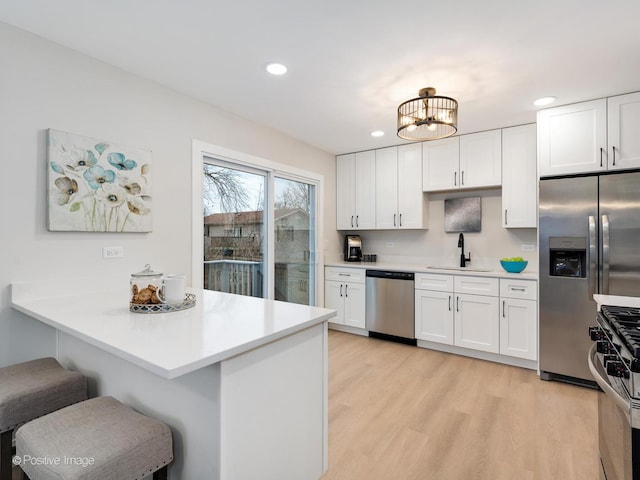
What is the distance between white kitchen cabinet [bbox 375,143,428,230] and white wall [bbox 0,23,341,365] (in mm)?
2275

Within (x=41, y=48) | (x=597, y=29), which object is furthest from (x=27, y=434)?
(x=597, y=29)

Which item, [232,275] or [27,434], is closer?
[27,434]

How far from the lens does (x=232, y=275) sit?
10.7 ft

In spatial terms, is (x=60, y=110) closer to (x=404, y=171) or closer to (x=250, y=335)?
(x=250, y=335)

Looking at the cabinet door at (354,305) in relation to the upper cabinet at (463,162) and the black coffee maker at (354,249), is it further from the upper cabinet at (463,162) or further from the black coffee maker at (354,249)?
the upper cabinet at (463,162)

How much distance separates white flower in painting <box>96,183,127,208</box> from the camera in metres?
2.19

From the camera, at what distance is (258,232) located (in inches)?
139

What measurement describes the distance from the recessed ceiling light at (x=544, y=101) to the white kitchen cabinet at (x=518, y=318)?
1.60 meters

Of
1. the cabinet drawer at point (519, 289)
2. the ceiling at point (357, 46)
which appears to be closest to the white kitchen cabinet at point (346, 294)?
the cabinet drawer at point (519, 289)

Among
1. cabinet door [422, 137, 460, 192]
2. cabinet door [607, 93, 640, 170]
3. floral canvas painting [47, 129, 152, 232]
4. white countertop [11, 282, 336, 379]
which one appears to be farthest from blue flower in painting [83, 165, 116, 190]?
cabinet door [607, 93, 640, 170]

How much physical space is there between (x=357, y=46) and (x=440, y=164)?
7.26 ft

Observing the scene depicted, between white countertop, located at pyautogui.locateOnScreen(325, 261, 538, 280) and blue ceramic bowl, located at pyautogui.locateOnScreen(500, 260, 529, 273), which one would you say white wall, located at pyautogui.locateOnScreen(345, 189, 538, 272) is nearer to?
white countertop, located at pyautogui.locateOnScreen(325, 261, 538, 280)

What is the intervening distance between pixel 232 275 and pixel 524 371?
2.96 metres

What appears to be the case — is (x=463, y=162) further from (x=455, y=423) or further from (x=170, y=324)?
(x=170, y=324)
